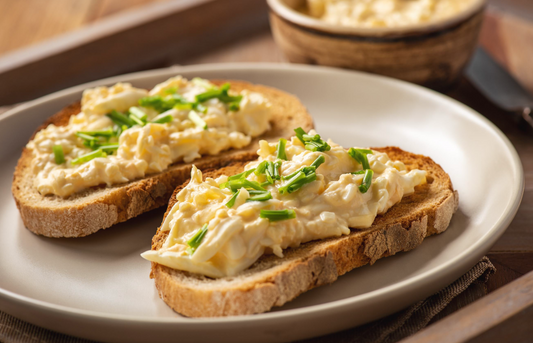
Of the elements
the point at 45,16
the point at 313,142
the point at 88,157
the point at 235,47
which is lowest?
the point at 235,47

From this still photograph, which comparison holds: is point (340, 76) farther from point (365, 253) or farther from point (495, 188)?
point (365, 253)

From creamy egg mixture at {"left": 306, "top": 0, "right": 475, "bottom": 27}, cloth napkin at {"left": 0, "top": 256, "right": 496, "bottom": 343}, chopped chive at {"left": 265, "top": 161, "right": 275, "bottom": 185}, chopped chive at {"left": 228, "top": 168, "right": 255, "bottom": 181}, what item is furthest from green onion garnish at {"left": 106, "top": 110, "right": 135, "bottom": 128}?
creamy egg mixture at {"left": 306, "top": 0, "right": 475, "bottom": 27}

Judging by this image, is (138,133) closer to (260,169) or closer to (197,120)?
(197,120)

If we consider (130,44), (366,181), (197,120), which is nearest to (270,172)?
(366,181)

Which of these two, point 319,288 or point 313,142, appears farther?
point 313,142

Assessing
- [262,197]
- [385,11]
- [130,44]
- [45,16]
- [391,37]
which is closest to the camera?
[262,197]

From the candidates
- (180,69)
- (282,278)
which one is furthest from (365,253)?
(180,69)

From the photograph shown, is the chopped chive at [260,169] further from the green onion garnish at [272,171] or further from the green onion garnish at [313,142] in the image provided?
the green onion garnish at [313,142]
